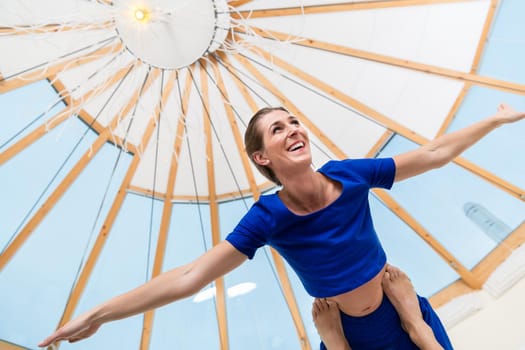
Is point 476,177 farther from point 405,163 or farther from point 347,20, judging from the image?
point 405,163

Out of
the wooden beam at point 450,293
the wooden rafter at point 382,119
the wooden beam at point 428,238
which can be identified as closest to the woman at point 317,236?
the wooden rafter at point 382,119

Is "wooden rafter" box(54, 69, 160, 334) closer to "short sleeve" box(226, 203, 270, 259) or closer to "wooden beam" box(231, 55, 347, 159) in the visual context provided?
"wooden beam" box(231, 55, 347, 159)

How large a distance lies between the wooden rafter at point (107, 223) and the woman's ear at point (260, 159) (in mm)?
2655

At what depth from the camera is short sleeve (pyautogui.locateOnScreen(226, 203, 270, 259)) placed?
1912mm

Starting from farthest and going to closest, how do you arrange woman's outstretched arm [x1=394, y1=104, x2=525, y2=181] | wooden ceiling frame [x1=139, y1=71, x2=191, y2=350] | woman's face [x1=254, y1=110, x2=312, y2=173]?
wooden ceiling frame [x1=139, y1=71, x2=191, y2=350] < woman's outstretched arm [x1=394, y1=104, x2=525, y2=181] < woman's face [x1=254, y1=110, x2=312, y2=173]

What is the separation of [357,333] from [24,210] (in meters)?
→ 3.76

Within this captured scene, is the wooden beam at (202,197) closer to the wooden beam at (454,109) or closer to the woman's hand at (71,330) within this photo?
the wooden beam at (454,109)

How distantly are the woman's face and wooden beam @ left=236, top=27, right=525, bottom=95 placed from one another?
1.75 metres

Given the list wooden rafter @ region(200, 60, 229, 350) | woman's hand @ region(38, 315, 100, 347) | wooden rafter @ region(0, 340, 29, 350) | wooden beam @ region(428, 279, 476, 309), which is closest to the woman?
woman's hand @ region(38, 315, 100, 347)

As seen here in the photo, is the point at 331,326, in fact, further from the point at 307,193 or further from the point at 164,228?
the point at 164,228

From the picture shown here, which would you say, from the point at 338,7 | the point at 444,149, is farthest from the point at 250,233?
the point at 338,7

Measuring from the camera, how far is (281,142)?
1990mm

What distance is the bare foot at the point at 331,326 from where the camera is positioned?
2.27 meters

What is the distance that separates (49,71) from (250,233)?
10.0 feet
